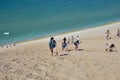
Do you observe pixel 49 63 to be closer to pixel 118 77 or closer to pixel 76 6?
pixel 118 77

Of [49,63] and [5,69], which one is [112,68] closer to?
[49,63]

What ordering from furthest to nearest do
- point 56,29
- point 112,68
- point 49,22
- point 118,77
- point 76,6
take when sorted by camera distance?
point 76,6
point 49,22
point 56,29
point 112,68
point 118,77

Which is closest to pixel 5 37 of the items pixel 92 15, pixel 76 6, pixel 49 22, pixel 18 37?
pixel 18 37

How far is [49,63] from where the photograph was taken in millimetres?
14562

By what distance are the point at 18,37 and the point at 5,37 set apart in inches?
173

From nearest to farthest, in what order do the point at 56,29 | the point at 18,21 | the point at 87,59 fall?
the point at 87,59, the point at 56,29, the point at 18,21

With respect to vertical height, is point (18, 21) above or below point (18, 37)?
above

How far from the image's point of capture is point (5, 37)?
201 feet

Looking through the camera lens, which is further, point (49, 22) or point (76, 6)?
point (76, 6)

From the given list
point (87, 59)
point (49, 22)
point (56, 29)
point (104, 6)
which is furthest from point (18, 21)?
point (87, 59)

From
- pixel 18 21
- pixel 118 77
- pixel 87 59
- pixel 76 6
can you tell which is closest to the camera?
pixel 118 77

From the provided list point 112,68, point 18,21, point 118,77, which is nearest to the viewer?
point 118,77

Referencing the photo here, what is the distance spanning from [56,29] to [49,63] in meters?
43.7

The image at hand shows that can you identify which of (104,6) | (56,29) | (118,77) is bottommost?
(118,77)
